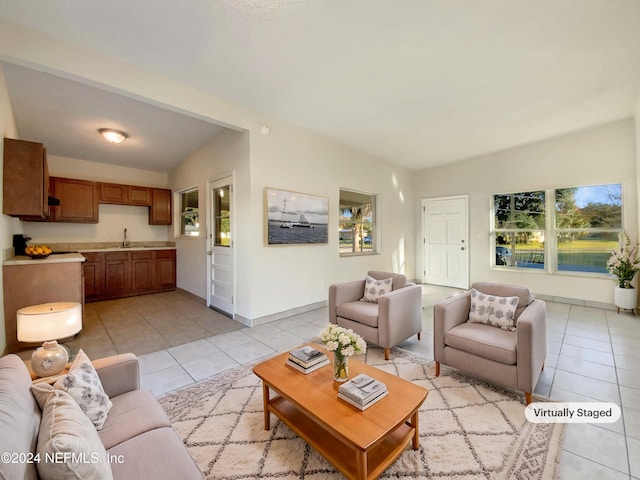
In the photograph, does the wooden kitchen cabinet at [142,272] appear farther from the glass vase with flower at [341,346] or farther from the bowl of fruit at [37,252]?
the glass vase with flower at [341,346]

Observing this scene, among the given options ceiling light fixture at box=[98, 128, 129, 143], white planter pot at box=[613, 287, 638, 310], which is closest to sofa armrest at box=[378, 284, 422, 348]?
white planter pot at box=[613, 287, 638, 310]

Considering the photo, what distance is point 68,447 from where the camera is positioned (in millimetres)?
797

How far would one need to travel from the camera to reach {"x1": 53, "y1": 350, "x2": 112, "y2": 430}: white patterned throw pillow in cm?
121

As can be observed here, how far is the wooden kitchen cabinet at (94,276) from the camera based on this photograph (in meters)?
5.06

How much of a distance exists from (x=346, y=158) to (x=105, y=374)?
4.52 m

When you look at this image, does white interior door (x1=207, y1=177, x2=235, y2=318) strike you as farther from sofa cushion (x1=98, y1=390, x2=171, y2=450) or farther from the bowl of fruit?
sofa cushion (x1=98, y1=390, x2=171, y2=450)

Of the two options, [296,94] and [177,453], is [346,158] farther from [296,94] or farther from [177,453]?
[177,453]

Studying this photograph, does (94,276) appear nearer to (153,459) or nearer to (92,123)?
(92,123)

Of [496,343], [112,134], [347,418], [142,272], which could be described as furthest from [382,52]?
[142,272]

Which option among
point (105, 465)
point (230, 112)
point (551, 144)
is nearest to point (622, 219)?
point (551, 144)

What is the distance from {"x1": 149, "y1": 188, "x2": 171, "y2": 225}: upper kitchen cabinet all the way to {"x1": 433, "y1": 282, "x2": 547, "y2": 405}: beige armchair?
586cm

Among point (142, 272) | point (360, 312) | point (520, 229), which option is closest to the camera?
point (360, 312)

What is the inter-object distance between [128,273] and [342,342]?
18.0ft

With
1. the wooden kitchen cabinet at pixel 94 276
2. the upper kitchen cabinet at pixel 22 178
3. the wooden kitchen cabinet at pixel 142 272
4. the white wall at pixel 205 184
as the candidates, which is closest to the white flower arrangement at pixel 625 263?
the white wall at pixel 205 184
